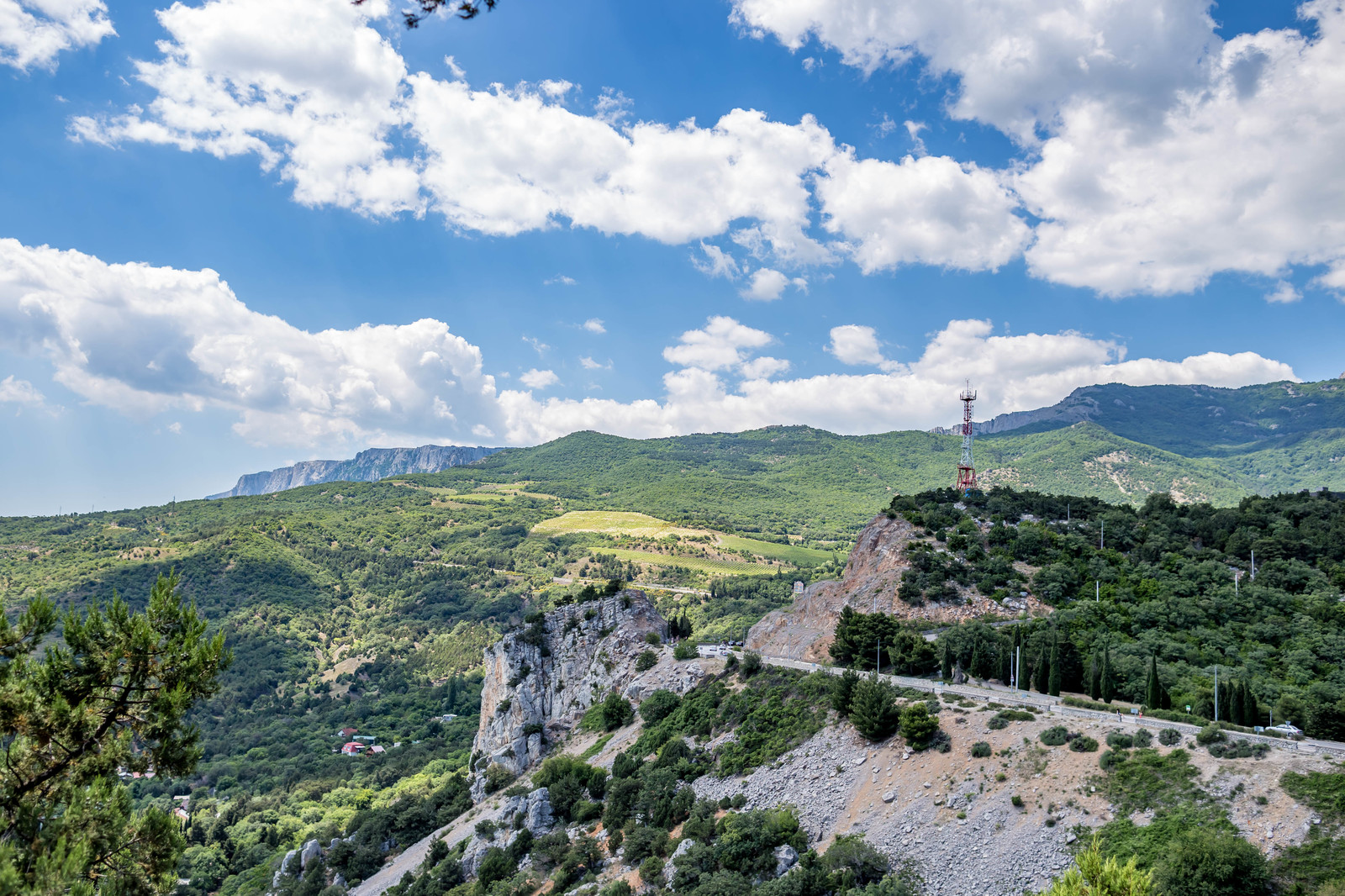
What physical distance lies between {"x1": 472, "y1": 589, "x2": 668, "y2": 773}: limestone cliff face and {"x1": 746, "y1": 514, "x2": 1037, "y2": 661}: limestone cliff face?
526 inches

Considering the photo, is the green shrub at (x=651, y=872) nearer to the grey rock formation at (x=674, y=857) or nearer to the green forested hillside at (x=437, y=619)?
the grey rock formation at (x=674, y=857)

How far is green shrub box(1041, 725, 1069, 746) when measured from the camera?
33.7 m

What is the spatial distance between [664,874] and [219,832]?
68.4 m

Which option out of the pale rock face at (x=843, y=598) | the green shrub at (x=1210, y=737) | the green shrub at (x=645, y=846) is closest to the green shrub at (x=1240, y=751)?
the green shrub at (x=1210, y=737)

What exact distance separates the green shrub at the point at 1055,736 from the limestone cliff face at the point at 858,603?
24.3 meters

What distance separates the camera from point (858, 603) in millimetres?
63969

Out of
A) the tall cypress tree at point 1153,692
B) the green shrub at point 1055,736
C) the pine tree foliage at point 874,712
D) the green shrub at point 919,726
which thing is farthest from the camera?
the tall cypress tree at point 1153,692

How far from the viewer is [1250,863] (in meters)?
23.3

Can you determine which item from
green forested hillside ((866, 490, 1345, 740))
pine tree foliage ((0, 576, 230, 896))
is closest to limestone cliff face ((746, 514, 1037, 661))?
green forested hillside ((866, 490, 1345, 740))

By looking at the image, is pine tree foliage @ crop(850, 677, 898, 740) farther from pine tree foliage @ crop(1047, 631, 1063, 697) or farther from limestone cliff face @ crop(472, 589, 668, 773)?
limestone cliff face @ crop(472, 589, 668, 773)

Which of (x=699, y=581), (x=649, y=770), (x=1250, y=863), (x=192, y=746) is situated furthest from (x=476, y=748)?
(x=699, y=581)

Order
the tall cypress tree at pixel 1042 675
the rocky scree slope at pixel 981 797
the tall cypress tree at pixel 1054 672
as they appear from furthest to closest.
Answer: the tall cypress tree at pixel 1042 675 → the tall cypress tree at pixel 1054 672 → the rocky scree slope at pixel 981 797

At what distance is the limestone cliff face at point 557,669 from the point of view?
225 ft

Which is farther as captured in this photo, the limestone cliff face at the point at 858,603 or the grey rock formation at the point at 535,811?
the limestone cliff face at the point at 858,603
